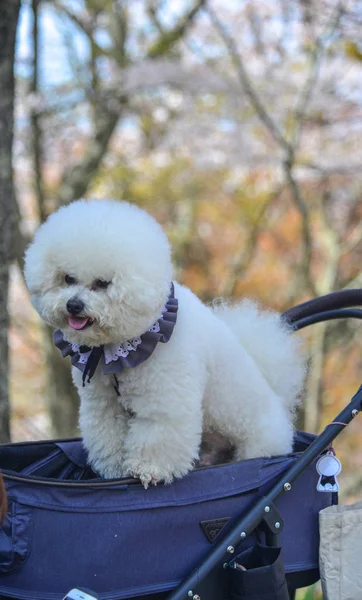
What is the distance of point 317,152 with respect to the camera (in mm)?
5559

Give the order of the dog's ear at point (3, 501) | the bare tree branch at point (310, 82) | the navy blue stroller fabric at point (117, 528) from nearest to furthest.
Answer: the dog's ear at point (3, 501) → the navy blue stroller fabric at point (117, 528) → the bare tree branch at point (310, 82)

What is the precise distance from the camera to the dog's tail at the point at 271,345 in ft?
6.35

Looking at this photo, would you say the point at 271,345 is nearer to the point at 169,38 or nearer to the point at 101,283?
the point at 101,283

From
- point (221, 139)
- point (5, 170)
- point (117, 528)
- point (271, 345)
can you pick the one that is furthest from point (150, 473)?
point (221, 139)

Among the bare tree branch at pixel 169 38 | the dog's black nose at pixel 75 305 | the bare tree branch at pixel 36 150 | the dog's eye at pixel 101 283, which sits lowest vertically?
the dog's black nose at pixel 75 305

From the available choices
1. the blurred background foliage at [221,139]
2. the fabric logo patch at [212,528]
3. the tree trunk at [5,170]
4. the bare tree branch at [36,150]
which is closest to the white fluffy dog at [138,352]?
the fabric logo patch at [212,528]

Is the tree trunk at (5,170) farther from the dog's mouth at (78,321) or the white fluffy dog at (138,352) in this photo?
the dog's mouth at (78,321)

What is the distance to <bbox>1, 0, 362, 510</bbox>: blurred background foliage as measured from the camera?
4547mm

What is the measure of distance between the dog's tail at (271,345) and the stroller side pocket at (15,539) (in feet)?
2.69

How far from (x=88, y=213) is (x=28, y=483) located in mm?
621

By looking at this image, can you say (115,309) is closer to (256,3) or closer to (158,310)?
(158,310)

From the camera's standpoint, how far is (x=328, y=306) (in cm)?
198

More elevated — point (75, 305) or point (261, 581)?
point (75, 305)

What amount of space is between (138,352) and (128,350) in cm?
2
